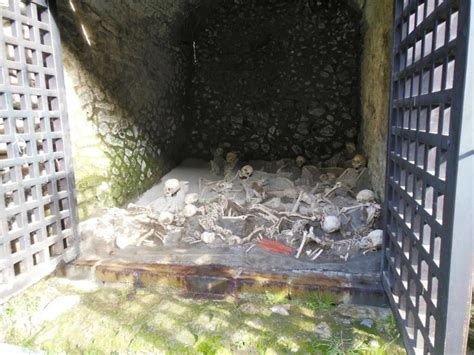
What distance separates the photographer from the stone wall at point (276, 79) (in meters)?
4.72

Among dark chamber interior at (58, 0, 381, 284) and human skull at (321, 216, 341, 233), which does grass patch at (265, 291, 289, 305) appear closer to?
dark chamber interior at (58, 0, 381, 284)

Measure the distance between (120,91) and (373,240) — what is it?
2.65 m

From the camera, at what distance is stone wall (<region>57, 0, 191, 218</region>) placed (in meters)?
2.89

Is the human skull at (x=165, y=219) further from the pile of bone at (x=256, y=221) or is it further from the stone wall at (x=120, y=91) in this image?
the stone wall at (x=120, y=91)

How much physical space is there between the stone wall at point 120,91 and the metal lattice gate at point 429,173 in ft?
7.74

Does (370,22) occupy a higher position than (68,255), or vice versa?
(370,22)

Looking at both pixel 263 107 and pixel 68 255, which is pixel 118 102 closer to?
pixel 68 255

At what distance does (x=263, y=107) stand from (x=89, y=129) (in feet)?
8.75

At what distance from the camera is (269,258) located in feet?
8.46

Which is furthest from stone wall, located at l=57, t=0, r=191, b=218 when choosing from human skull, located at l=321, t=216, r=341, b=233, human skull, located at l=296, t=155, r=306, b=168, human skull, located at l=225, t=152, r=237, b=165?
human skull, located at l=321, t=216, r=341, b=233

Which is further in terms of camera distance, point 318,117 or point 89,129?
point 318,117

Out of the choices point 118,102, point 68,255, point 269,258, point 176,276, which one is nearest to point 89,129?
point 118,102

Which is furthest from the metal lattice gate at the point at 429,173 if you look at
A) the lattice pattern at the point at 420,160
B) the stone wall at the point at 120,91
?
the stone wall at the point at 120,91

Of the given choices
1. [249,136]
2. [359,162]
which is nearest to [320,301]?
[359,162]
